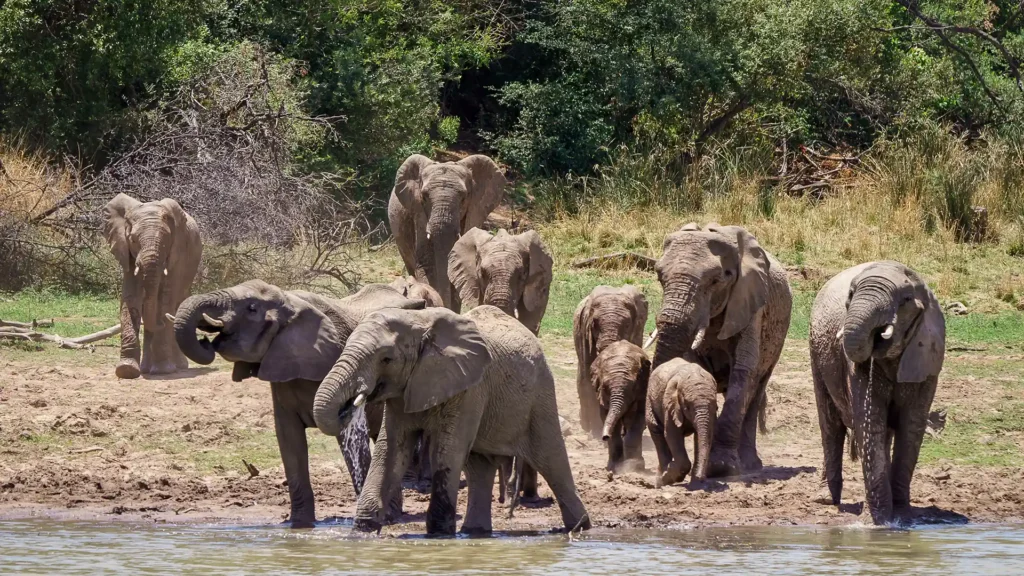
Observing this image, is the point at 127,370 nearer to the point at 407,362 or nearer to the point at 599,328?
the point at 599,328

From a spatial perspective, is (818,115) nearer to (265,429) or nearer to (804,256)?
(804,256)

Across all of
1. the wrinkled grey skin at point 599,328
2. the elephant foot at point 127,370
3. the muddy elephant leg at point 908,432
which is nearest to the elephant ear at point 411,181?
the elephant foot at point 127,370

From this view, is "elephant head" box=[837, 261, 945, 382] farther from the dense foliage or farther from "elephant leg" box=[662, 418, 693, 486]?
the dense foliage

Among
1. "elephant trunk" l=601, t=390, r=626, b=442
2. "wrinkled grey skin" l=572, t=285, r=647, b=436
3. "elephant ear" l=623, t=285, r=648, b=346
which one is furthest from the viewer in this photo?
"elephant ear" l=623, t=285, r=648, b=346

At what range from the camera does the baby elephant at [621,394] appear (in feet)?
39.0

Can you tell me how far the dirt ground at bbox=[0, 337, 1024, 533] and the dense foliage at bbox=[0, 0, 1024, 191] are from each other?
445 inches

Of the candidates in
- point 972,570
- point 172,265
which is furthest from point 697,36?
point 972,570

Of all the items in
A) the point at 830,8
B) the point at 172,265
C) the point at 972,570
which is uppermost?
the point at 830,8

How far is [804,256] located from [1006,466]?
377 inches

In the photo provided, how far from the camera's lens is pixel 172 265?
15.4 metres

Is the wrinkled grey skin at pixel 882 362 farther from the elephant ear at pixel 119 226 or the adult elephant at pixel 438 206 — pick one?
the elephant ear at pixel 119 226

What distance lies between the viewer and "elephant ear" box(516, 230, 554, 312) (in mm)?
13742

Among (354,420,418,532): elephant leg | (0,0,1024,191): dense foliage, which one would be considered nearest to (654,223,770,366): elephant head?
(354,420,418,532): elephant leg

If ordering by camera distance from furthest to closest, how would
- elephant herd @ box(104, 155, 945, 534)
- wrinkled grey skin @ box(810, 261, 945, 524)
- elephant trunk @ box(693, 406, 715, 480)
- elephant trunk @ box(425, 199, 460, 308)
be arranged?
elephant trunk @ box(425, 199, 460, 308), elephant trunk @ box(693, 406, 715, 480), wrinkled grey skin @ box(810, 261, 945, 524), elephant herd @ box(104, 155, 945, 534)
